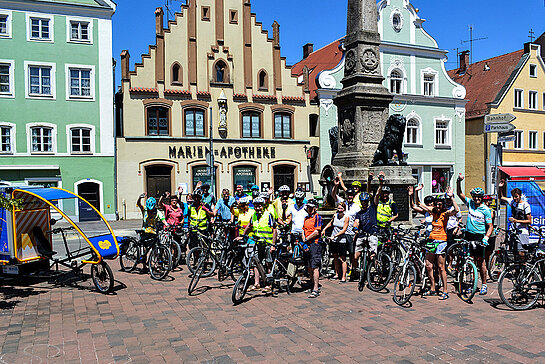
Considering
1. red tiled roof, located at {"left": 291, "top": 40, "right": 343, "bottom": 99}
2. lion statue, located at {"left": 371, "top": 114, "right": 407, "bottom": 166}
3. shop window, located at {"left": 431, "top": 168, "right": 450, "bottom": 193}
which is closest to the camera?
lion statue, located at {"left": 371, "top": 114, "right": 407, "bottom": 166}

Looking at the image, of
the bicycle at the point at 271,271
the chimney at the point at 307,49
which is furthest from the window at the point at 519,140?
the bicycle at the point at 271,271

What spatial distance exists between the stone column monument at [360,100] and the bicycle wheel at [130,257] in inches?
208

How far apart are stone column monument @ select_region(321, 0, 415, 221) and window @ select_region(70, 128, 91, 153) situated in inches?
743

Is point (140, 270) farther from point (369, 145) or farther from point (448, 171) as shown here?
point (448, 171)

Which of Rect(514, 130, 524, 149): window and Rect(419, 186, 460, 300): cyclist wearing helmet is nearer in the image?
Rect(419, 186, 460, 300): cyclist wearing helmet

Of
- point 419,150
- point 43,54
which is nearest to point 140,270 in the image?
point 43,54

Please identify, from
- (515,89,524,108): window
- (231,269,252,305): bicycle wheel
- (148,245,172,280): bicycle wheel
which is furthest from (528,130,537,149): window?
(231,269,252,305): bicycle wheel

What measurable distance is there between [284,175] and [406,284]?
2499cm

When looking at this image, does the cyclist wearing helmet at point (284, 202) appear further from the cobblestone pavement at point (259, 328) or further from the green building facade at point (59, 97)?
the green building facade at point (59, 97)

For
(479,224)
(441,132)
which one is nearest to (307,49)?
(441,132)

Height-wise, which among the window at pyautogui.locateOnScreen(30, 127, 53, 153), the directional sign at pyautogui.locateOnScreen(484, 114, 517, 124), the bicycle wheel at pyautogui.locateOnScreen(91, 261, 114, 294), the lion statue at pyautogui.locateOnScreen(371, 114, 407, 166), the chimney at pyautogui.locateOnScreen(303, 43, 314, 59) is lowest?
the bicycle wheel at pyautogui.locateOnScreen(91, 261, 114, 294)

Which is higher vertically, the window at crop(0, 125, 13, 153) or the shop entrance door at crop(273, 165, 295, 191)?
the window at crop(0, 125, 13, 153)

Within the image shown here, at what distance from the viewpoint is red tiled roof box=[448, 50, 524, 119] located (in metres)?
38.2

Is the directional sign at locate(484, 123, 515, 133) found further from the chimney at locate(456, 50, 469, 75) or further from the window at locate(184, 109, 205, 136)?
the chimney at locate(456, 50, 469, 75)
